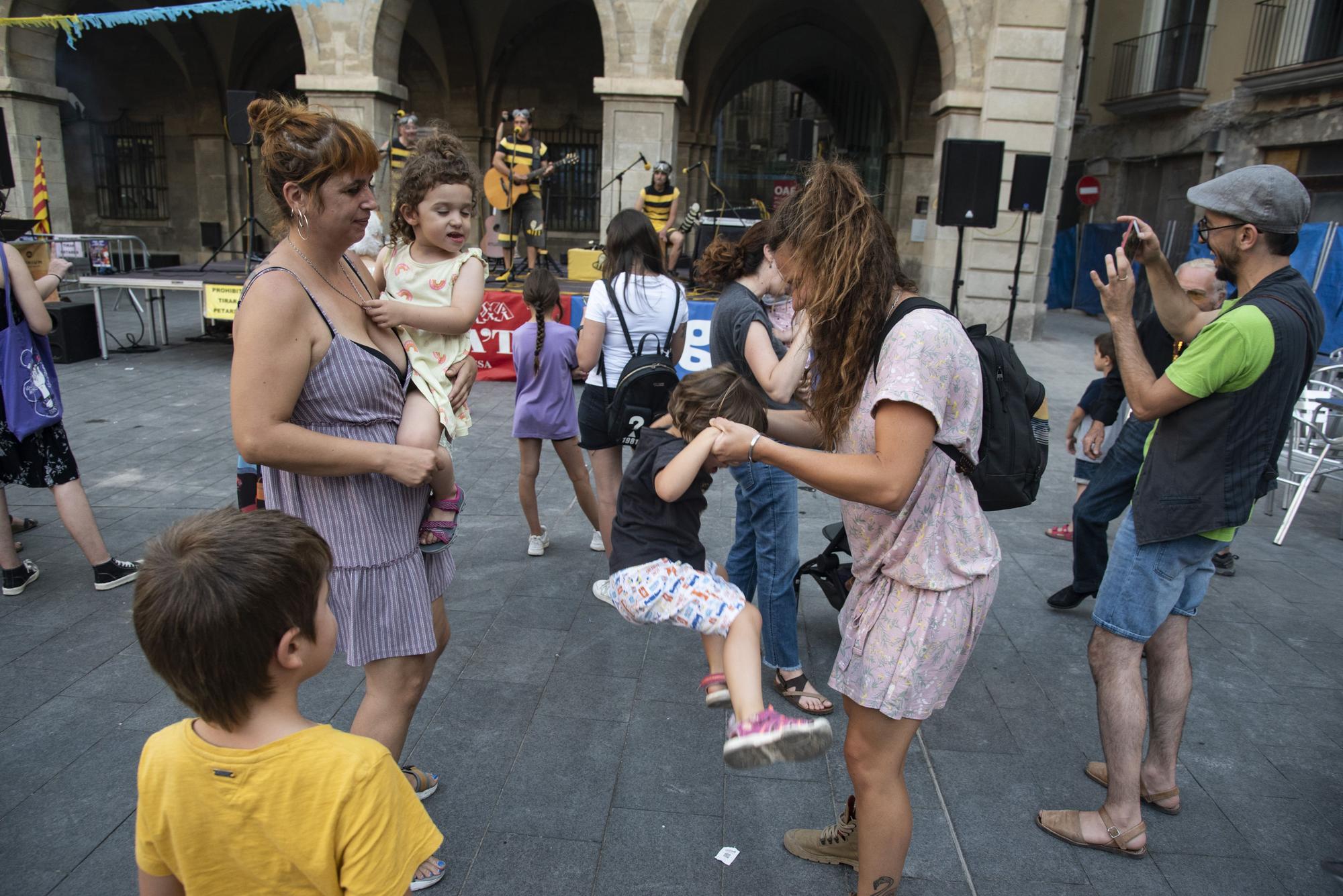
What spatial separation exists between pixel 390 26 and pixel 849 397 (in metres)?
13.0

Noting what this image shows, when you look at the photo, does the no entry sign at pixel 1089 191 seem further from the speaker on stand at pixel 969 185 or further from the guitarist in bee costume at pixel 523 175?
the guitarist in bee costume at pixel 523 175

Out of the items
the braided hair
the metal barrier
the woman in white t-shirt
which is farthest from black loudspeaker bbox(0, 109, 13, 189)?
the woman in white t-shirt

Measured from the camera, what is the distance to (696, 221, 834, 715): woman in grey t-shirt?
3.11m

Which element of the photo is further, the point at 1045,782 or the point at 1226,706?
the point at 1226,706

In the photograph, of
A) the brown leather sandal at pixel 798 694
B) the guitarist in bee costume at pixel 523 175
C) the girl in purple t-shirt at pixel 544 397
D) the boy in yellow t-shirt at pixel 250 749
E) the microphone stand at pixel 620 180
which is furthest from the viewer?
the microphone stand at pixel 620 180

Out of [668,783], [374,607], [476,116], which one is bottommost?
[668,783]

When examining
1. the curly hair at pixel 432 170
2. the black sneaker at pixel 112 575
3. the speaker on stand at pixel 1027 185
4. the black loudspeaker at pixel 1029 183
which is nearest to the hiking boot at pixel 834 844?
the curly hair at pixel 432 170

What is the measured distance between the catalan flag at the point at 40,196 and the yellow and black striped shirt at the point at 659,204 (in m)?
8.70

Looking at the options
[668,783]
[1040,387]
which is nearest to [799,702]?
[668,783]

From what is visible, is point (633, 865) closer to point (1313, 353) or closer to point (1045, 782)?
point (1045, 782)

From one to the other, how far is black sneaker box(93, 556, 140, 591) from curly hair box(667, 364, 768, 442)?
3.17m

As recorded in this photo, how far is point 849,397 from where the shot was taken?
198cm

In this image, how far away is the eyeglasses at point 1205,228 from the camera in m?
2.37

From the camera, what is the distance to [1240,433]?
2334 mm
